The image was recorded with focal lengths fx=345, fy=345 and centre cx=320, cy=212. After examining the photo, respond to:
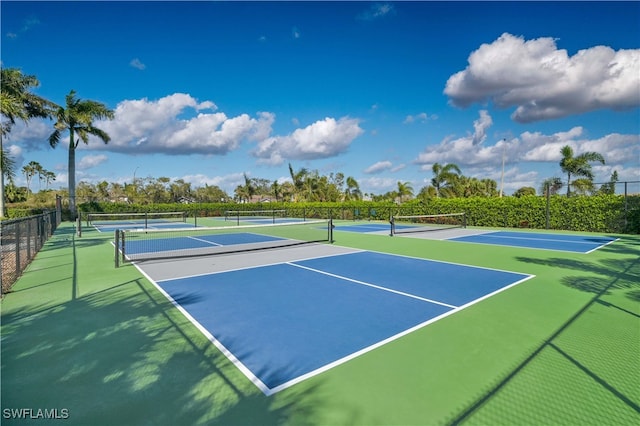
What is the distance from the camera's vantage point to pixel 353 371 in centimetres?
374

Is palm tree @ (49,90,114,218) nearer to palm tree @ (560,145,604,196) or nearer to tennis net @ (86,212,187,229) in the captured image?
tennis net @ (86,212,187,229)

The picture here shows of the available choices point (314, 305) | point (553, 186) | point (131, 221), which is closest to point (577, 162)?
point (553, 186)

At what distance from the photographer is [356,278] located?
814cm

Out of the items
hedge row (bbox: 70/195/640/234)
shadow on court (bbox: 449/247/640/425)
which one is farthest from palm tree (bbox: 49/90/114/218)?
shadow on court (bbox: 449/247/640/425)

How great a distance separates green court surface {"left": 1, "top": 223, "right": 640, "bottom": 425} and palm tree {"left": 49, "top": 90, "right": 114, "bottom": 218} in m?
28.8

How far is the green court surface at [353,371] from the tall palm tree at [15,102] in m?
4.36

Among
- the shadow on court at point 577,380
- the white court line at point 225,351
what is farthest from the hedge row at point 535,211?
the white court line at point 225,351

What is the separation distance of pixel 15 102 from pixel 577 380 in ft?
38.1

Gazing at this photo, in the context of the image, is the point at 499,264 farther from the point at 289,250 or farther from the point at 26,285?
the point at 26,285

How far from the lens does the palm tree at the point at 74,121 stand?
2936cm

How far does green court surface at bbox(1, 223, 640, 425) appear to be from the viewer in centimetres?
303

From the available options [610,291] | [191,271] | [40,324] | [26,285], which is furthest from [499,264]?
[26,285]

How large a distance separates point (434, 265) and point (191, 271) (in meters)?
6.62

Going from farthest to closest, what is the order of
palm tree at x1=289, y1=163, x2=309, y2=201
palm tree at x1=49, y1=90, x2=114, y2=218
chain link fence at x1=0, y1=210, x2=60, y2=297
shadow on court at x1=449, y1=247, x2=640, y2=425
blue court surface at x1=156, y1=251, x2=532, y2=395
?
palm tree at x1=289, y1=163, x2=309, y2=201
palm tree at x1=49, y1=90, x2=114, y2=218
chain link fence at x1=0, y1=210, x2=60, y2=297
blue court surface at x1=156, y1=251, x2=532, y2=395
shadow on court at x1=449, y1=247, x2=640, y2=425
